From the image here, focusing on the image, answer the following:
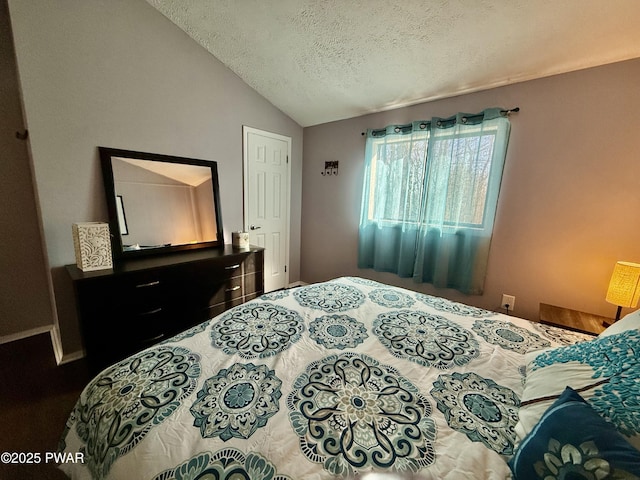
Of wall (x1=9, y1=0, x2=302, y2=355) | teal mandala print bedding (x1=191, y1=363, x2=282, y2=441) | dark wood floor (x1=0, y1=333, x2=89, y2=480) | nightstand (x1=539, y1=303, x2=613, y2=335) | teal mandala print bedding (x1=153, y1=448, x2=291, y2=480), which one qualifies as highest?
wall (x1=9, y1=0, x2=302, y2=355)

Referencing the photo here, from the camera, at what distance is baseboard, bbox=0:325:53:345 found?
82.4 inches

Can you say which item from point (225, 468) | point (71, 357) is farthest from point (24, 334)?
point (225, 468)

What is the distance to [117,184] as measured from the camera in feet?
6.51

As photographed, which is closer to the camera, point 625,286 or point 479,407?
point 479,407

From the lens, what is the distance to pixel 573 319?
173 centimetres

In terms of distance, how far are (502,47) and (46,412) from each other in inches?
148

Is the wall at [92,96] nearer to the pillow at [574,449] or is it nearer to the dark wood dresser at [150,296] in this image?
the dark wood dresser at [150,296]

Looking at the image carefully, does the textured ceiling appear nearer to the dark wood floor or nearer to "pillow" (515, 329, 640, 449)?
"pillow" (515, 329, 640, 449)

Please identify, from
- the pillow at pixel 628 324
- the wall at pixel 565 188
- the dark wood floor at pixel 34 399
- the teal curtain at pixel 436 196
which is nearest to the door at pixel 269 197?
the teal curtain at pixel 436 196

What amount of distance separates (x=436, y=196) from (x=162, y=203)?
8.40 feet

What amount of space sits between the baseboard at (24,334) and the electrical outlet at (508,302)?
4124 mm

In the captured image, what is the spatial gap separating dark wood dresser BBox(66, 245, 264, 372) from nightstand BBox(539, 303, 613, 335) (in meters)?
2.47

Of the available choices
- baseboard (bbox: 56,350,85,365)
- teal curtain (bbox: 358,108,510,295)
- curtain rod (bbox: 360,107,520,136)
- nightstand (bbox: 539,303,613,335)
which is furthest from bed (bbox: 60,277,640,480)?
curtain rod (bbox: 360,107,520,136)

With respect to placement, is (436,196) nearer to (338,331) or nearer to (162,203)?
(338,331)
